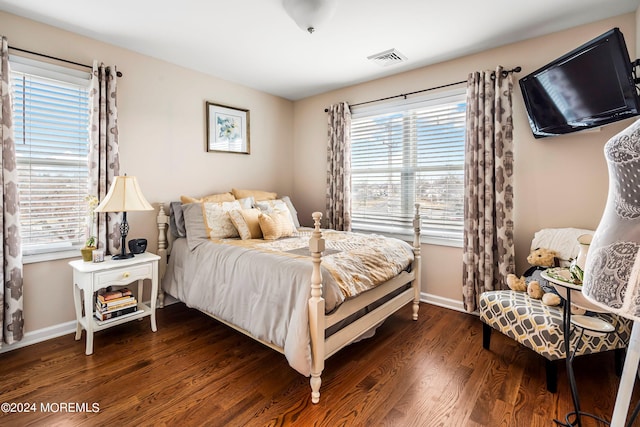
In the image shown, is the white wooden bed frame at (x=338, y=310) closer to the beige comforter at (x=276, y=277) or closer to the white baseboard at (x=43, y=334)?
the beige comforter at (x=276, y=277)

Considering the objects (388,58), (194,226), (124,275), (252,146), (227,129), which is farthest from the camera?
(252,146)

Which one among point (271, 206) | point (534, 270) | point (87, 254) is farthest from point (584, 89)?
point (87, 254)

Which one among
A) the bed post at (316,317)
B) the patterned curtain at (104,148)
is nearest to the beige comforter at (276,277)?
the bed post at (316,317)

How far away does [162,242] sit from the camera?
310 cm

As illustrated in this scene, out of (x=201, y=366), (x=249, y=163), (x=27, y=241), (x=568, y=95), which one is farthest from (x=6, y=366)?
(x=568, y=95)

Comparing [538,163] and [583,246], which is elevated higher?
[538,163]

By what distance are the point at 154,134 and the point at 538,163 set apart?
359 cm

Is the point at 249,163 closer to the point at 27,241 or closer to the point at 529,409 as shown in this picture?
the point at 27,241

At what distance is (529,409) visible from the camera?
1720mm

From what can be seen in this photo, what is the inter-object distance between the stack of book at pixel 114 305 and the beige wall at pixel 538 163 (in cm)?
284

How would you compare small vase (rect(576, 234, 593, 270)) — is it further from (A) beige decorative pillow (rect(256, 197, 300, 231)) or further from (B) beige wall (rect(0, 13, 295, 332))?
(B) beige wall (rect(0, 13, 295, 332))

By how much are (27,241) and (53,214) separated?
0.86 ft

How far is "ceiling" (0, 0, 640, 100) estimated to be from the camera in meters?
2.20

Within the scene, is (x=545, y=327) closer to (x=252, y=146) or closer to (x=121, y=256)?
(x=121, y=256)
